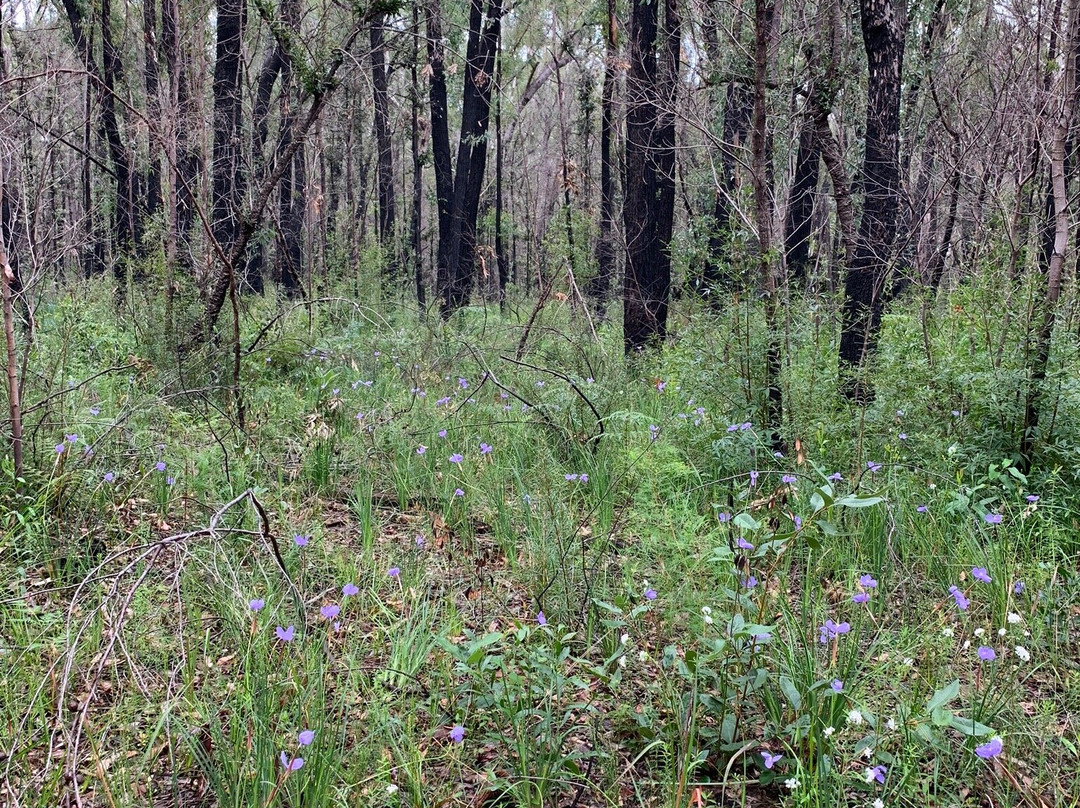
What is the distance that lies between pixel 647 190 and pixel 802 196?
16.3 feet

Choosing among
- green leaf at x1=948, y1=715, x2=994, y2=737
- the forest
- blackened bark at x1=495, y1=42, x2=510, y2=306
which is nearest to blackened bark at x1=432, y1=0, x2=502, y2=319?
blackened bark at x1=495, y1=42, x2=510, y2=306

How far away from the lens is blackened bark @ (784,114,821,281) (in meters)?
8.98

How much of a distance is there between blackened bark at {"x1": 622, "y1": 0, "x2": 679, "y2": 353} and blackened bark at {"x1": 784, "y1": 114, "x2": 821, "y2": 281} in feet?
5.19

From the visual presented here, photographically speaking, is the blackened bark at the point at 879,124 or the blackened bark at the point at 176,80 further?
the blackened bark at the point at 176,80

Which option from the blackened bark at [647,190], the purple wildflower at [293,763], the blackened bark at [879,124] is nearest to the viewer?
the purple wildflower at [293,763]

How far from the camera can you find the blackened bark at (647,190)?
8883mm

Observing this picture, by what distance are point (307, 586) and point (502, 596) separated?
81 centimetres

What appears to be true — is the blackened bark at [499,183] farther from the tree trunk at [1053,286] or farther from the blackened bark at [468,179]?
the tree trunk at [1053,286]

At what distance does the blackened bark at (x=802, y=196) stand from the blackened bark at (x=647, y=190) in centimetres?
158

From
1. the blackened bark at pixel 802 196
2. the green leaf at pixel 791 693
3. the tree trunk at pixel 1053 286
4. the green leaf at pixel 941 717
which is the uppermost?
the blackened bark at pixel 802 196

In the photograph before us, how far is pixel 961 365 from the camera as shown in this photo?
4.20 metres

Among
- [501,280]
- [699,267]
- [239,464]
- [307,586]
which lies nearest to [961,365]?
[699,267]

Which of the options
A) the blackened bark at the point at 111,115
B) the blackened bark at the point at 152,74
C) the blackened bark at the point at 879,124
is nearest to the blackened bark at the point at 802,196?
the blackened bark at the point at 879,124

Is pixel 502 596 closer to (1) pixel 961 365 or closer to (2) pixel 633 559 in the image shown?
(2) pixel 633 559
